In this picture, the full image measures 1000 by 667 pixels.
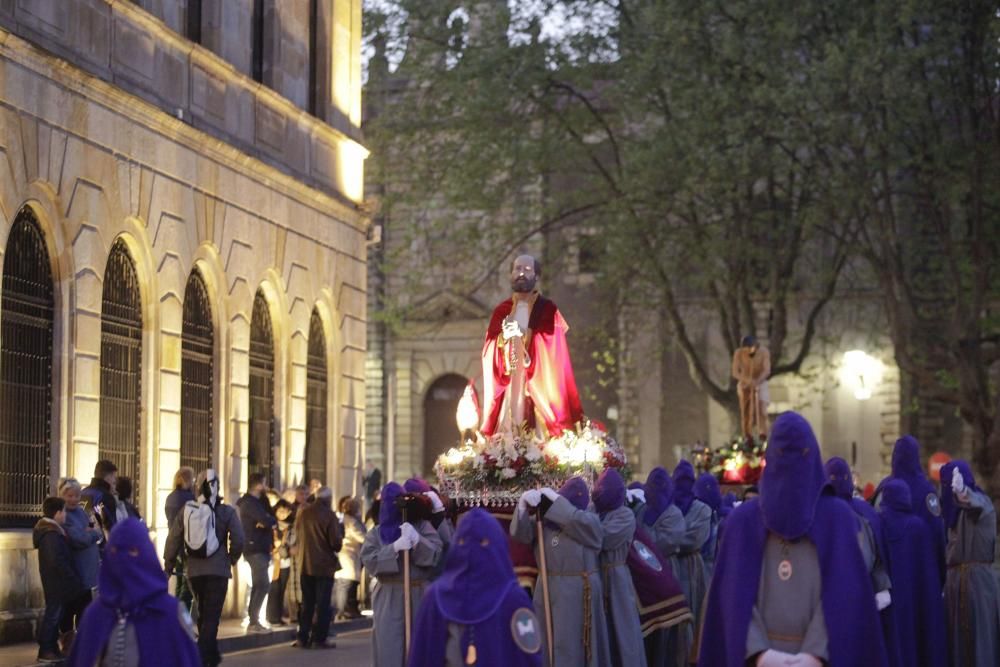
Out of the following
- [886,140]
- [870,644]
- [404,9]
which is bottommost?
[870,644]

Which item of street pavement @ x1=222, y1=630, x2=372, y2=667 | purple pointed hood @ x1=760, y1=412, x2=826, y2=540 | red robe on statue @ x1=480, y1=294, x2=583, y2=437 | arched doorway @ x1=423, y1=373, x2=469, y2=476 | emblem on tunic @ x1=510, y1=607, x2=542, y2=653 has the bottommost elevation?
street pavement @ x1=222, y1=630, x2=372, y2=667

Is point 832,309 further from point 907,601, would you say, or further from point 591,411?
point 907,601

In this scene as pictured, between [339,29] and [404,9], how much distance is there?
37.3ft

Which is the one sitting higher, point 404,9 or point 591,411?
point 404,9

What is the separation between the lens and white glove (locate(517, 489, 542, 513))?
15.1m

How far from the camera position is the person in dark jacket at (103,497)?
64.0 ft

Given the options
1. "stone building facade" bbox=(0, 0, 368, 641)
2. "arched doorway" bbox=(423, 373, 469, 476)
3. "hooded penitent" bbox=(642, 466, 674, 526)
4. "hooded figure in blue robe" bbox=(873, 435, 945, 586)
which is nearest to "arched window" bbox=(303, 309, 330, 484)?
"stone building facade" bbox=(0, 0, 368, 641)

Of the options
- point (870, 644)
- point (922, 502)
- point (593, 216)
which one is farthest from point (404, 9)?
point (870, 644)

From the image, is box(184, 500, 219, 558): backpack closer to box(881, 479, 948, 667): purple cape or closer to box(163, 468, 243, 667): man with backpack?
box(163, 468, 243, 667): man with backpack

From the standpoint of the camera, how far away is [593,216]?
145 feet

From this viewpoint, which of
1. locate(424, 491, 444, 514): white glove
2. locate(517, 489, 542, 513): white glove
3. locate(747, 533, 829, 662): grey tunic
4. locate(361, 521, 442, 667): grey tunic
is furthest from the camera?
locate(517, 489, 542, 513): white glove

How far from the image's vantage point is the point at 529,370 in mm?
18609

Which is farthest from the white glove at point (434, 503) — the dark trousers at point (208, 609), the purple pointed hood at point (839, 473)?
the dark trousers at point (208, 609)

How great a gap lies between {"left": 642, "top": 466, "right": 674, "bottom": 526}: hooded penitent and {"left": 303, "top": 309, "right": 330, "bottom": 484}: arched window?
40.6 ft
